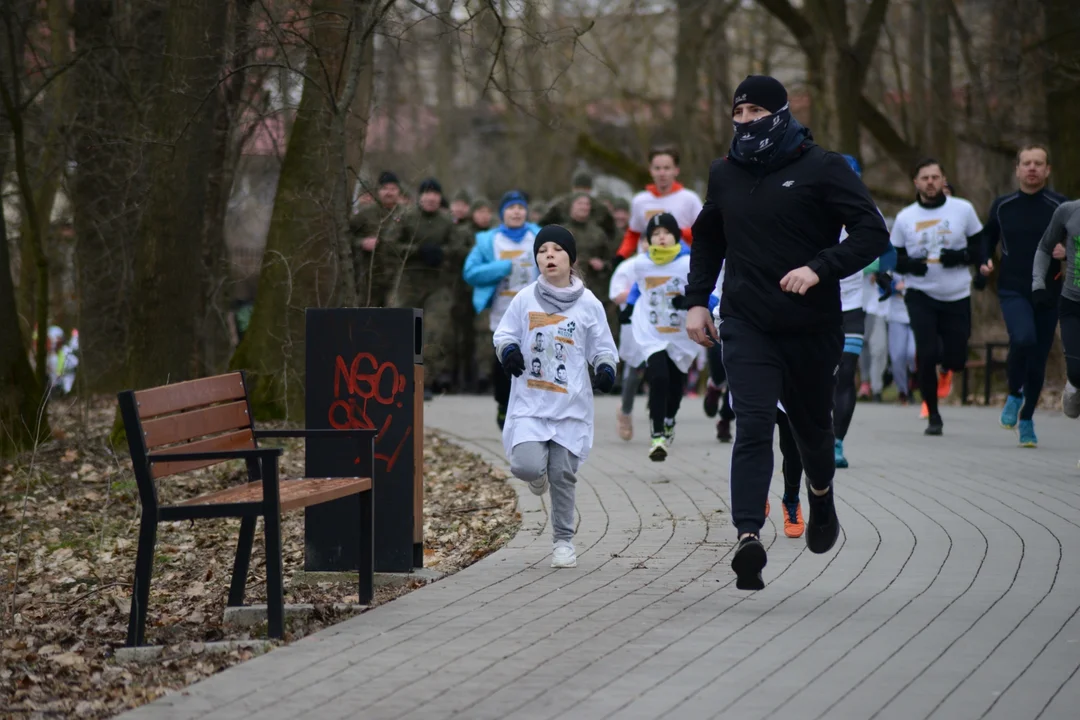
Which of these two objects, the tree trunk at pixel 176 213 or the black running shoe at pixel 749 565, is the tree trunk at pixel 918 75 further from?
the black running shoe at pixel 749 565

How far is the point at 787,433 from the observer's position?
27.1 ft

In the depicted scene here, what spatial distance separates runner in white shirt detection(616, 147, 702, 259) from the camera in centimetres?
1344

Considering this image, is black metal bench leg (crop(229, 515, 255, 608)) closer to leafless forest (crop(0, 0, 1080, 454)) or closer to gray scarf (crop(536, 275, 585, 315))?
gray scarf (crop(536, 275, 585, 315))

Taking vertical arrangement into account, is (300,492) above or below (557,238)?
below

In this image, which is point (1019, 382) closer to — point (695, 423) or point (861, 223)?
point (695, 423)

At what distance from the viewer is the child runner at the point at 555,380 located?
7551mm

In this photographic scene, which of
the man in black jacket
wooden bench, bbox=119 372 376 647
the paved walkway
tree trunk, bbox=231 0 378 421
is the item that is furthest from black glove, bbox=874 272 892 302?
wooden bench, bbox=119 372 376 647

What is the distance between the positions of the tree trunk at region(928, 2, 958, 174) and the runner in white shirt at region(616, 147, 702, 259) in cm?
1274

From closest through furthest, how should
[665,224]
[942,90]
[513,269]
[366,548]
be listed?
[366,548]
[665,224]
[513,269]
[942,90]

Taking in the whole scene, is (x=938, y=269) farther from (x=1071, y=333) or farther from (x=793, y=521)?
(x=793, y=521)

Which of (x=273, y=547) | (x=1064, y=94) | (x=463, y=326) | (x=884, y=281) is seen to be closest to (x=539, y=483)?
(x=273, y=547)

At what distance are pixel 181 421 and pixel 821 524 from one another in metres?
2.78

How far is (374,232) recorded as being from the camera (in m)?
13.5

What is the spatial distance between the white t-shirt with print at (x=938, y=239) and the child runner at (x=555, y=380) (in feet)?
20.9
